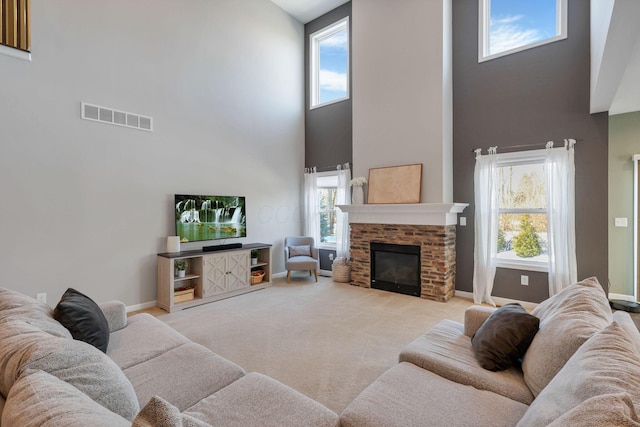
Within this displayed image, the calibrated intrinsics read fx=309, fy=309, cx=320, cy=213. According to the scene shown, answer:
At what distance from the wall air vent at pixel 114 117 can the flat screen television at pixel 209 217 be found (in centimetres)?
109

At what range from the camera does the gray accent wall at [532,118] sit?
12.6 feet

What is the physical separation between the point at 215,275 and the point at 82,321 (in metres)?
2.76

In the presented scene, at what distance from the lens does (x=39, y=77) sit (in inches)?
138

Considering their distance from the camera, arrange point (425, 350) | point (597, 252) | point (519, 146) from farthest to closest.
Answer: point (519, 146) → point (597, 252) → point (425, 350)

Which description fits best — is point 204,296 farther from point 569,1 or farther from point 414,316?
point 569,1

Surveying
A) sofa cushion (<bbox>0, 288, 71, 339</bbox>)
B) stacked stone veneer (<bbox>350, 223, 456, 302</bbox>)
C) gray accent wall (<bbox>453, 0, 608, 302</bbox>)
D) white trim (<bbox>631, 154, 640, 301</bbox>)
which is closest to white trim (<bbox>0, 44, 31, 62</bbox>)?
sofa cushion (<bbox>0, 288, 71, 339</bbox>)

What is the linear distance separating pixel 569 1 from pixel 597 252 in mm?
3210

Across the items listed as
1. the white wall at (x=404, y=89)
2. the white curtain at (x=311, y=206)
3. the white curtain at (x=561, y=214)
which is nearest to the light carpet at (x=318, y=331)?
the white curtain at (x=561, y=214)

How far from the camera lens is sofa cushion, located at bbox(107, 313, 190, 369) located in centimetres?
192

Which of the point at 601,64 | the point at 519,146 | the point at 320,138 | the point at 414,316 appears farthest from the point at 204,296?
the point at 601,64

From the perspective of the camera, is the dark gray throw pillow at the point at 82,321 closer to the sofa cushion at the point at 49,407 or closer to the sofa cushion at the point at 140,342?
the sofa cushion at the point at 140,342

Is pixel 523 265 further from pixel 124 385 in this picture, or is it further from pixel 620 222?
pixel 124 385

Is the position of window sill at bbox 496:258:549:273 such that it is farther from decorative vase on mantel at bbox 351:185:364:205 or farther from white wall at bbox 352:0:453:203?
decorative vase on mantel at bbox 351:185:364:205

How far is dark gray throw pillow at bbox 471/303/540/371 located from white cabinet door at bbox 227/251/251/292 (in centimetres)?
377
